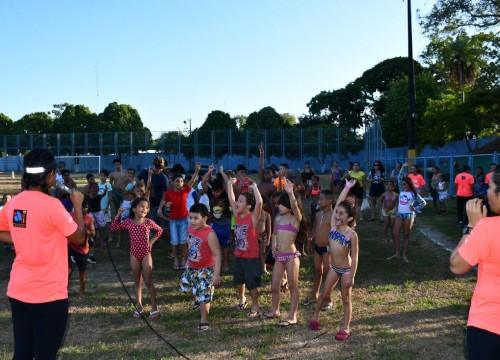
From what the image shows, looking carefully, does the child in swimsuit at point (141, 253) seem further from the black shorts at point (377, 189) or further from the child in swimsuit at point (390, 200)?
the black shorts at point (377, 189)

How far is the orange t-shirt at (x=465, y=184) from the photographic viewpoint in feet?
44.4

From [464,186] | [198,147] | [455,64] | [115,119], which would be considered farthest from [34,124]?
[464,186]

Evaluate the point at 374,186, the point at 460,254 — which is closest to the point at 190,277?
the point at 460,254

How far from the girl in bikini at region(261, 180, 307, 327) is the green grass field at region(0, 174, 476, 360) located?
24cm

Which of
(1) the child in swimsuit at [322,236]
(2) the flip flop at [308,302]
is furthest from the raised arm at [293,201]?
(2) the flip flop at [308,302]

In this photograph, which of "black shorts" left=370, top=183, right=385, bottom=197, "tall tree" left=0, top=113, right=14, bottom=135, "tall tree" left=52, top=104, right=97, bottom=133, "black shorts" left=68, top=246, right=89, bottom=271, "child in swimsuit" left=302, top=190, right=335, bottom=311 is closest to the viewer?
"child in swimsuit" left=302, top=190, right=335, bottom=311

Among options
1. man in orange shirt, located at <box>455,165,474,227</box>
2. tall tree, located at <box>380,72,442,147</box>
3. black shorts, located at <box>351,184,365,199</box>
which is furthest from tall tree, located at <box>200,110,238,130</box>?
man in orange shirt, located at <box>455,165,474,227</box>

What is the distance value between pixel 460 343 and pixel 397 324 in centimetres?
82

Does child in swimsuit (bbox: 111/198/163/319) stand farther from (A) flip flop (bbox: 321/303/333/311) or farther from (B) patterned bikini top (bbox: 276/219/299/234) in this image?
(A) flip flop (bbox: 321/303/333/311)

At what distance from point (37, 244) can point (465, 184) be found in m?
12.8

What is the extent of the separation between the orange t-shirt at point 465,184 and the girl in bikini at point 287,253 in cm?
904

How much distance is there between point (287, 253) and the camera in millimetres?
6191

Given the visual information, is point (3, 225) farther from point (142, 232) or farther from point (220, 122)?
point (220, 122)

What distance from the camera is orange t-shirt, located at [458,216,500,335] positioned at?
2.83 meters
